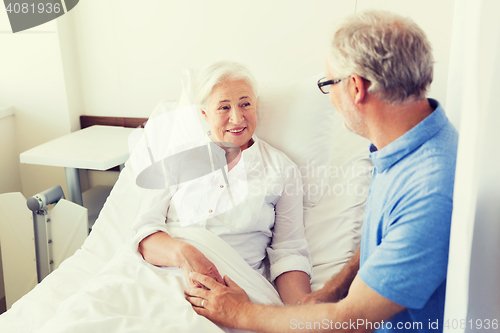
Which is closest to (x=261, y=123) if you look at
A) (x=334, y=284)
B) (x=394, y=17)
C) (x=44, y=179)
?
(x=334, y=284)

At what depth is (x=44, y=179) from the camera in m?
2.17

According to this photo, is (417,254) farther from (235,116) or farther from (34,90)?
(34,90)

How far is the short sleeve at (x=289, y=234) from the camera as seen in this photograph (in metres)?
1.20

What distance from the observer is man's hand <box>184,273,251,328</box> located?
3.10 feet

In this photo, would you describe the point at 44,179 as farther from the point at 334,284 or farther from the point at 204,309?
the point at 334,284

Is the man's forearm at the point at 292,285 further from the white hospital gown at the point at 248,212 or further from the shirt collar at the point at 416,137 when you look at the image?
the shirt collar at the point at 416,137

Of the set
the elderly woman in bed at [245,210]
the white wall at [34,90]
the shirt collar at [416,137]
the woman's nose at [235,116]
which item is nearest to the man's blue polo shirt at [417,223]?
the shirt collar at [416,137]

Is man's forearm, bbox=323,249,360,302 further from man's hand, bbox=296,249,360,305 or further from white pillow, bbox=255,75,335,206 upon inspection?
white pillow, bbox=255,75,335,206

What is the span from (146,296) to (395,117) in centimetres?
71

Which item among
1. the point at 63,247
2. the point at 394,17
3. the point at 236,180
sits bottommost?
the point at 63,247

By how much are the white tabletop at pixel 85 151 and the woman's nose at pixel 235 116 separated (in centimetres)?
62

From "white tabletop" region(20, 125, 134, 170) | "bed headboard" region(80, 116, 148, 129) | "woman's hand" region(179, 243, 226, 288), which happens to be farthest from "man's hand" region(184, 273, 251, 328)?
"bed headboard" region(80, 116, 148, 129)

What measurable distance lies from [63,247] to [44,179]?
64 cm
